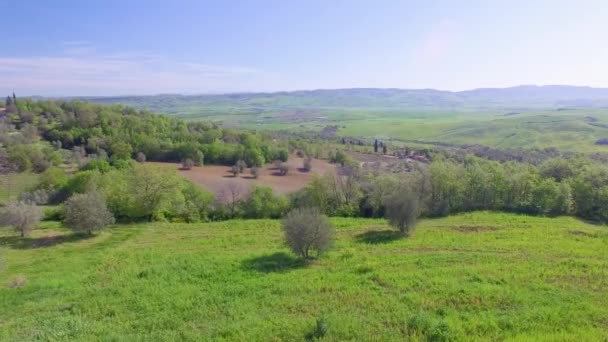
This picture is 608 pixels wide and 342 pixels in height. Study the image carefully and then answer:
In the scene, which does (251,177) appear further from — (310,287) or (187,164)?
(310,287)

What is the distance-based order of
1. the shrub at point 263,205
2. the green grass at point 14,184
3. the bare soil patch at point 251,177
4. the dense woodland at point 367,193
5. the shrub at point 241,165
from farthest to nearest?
the shrub at point 241,165 < the bare soil patch at point 251,177 < the green grass at point 14,184 < the shrub at point 263,205 < the dense woodland at point 367,193

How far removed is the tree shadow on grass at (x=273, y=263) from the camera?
25438 millimetres

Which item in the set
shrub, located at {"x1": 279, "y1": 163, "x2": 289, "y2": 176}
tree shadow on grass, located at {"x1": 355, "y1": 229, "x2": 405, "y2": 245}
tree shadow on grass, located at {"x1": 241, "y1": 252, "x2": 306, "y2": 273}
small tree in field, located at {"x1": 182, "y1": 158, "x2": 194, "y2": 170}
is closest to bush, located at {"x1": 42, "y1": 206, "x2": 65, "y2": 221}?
tree shadow on grass, located at {"x1": 241, "y1": 252, "x2": 306, "y2": 273}

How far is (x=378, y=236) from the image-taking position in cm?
3375

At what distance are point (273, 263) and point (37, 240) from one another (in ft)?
70.4

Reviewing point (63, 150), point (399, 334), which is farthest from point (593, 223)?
point (63, 150)

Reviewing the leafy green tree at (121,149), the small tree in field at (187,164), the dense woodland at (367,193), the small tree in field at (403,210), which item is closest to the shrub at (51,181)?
the dense woodland at (367,193)

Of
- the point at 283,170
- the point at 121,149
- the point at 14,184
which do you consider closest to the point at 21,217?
the point at 14,184

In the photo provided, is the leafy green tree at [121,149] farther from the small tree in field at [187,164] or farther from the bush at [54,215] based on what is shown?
the bush at [54,215]

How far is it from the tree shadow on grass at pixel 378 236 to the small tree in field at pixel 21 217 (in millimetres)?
27961

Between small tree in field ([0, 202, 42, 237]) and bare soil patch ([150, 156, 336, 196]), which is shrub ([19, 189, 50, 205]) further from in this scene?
bare soil patch ([150, 156, 336, 196])

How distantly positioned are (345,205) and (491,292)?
2630 centimetres

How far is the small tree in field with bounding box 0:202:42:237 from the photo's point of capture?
33.6 metres

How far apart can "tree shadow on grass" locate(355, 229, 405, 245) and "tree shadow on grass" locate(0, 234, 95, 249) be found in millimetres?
23586
